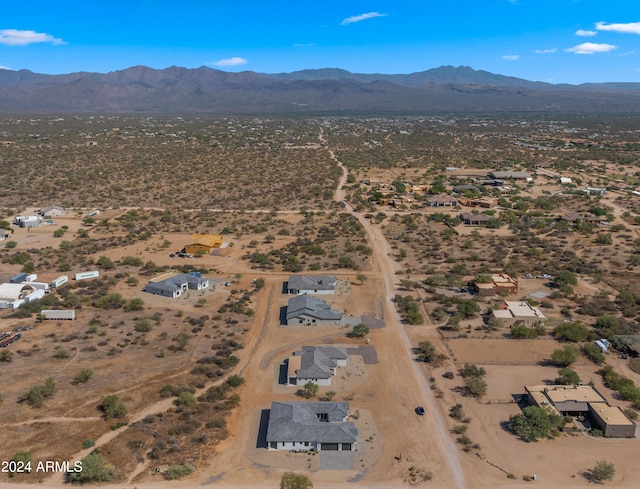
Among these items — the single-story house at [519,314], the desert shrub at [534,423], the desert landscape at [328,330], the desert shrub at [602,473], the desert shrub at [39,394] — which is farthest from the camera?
the single-story house at [519,314]

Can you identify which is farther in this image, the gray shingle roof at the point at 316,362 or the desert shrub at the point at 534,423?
the gray shingle roof at the point at 316,362

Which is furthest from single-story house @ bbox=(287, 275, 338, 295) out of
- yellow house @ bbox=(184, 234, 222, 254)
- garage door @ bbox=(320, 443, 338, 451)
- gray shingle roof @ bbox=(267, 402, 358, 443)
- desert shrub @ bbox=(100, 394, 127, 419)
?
garage door @ bbox=(320, 443, 338, 451)

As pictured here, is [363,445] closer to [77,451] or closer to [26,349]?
[77,451]

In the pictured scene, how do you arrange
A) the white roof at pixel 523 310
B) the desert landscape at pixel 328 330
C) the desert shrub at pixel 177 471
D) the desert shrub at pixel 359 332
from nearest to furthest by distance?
the desert shrub at pixel 177 471 < the desert landscape at pixel 328 330 < the desert shrub at pixel 359 332 < the white roof at pixel 523 310

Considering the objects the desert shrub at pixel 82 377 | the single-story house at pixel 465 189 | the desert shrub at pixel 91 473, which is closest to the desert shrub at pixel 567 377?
the desert shrub at pixel 91 473

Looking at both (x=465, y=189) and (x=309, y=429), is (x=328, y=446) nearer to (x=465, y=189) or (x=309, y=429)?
A: (x=309, y=429)

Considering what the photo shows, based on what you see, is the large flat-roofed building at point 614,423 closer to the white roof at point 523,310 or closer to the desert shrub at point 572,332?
the desert shrub at point 572,332

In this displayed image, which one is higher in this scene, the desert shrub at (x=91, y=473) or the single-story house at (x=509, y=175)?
the single-story house at (x=509, y=175)
